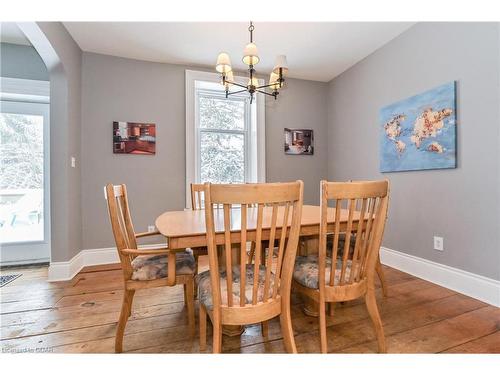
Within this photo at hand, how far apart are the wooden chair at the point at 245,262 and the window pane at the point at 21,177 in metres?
2.83

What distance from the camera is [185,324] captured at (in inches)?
65.0

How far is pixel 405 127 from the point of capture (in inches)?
99.8

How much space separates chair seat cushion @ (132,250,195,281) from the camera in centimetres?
141

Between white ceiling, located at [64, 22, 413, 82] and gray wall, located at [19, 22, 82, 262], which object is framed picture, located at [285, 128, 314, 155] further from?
gray wall, located at [19, 22, 82, 262]

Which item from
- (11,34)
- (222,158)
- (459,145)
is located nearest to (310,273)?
(459,145)

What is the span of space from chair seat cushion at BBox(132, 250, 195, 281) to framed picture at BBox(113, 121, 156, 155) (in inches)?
72.1

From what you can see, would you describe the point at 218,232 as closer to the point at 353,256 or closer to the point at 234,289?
the point at 234,289

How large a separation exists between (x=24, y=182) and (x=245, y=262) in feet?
10.5

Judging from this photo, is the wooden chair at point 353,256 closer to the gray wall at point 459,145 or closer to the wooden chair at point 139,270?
the wooden chair at point 139,270

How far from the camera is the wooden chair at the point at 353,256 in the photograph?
1188 mm

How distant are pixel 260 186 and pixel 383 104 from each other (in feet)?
8.47

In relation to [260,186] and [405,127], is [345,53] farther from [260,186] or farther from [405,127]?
[260,186]

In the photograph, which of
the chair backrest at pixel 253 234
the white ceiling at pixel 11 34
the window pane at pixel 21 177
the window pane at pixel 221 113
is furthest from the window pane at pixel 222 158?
the chair backrest at pixel 253 234

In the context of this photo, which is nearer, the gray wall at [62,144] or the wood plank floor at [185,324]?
the wood plank floor at [185,324]
